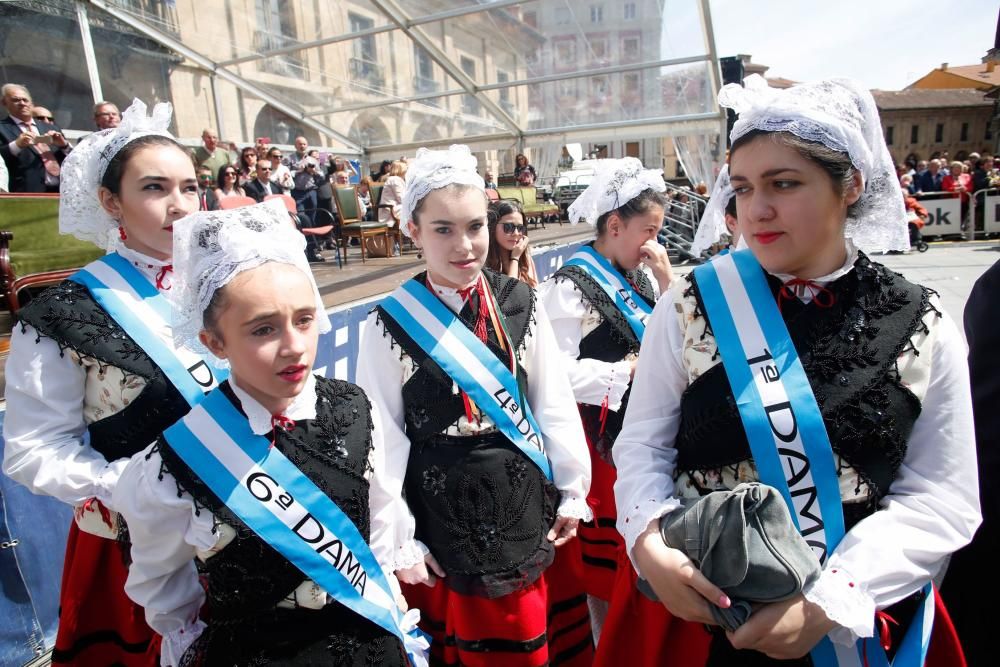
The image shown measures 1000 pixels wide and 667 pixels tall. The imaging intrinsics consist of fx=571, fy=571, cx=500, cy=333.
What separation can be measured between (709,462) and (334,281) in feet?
17.8

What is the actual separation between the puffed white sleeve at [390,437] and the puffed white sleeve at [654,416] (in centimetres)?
68

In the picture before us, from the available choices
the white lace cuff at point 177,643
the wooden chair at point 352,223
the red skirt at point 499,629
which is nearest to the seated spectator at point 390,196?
the wooden chair at point 352,223

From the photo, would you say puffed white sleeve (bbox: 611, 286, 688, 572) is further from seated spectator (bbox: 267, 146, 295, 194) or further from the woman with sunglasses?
seated spectator (bbox: 267, 146, 295, 194)

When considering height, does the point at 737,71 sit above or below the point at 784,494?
above

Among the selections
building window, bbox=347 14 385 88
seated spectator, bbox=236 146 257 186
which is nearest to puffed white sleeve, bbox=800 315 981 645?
seated spectator, bbox=236 146 257 186

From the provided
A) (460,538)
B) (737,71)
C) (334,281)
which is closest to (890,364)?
(460,538)

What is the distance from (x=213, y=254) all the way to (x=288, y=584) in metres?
0.82

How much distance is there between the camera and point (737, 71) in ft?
23.3

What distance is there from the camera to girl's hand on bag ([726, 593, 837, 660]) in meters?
1.08

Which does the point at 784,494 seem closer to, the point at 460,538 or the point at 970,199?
the point at 460,538

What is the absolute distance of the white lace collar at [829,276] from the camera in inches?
50.3

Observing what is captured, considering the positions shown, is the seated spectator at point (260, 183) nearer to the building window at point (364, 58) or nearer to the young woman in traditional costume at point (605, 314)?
the building window at point (364, 58)

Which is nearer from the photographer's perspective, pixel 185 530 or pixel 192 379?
pixel 185 530

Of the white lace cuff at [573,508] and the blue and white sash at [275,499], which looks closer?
the blue and white sash at [275,499]
